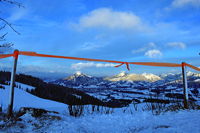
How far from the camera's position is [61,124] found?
3426 millimetres

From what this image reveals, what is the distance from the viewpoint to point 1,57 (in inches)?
177

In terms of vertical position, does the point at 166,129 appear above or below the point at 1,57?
below

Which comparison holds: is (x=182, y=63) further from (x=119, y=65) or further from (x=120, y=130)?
(x=120, y=130)

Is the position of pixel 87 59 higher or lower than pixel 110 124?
higher

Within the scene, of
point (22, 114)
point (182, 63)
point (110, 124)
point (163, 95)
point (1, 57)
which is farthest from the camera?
point (163, 95)

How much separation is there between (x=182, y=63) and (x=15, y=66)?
A: 13.5ft

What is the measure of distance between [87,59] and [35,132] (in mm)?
2637

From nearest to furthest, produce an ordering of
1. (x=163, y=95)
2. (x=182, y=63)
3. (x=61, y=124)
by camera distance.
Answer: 1. (x=61, y=124)
2. (x=182, y=63)
3. (x=163, y=95)

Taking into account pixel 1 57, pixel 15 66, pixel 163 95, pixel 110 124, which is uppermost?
pixel 1 57

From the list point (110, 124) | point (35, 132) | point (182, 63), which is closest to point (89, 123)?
point (110, 124)

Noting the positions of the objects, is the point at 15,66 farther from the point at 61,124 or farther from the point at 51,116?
Answer: the point at 61,124

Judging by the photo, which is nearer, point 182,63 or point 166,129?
point 166,129

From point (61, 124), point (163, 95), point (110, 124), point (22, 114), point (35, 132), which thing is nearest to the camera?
point (35, 132)

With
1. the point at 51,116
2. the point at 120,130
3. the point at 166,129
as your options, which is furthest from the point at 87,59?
the point at 166,129
